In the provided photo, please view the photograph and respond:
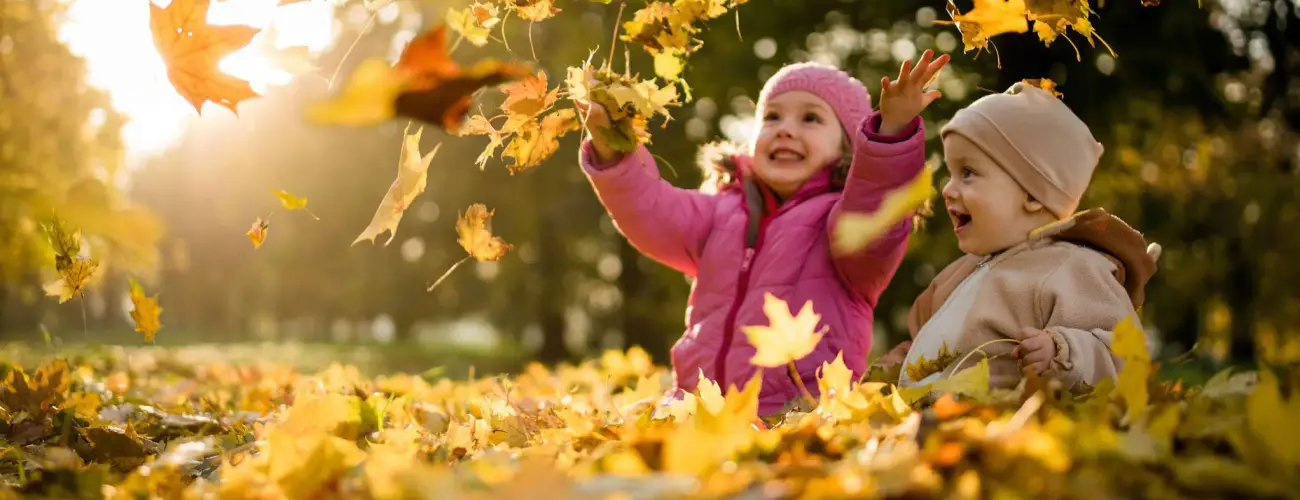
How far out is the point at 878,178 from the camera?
2.48 m

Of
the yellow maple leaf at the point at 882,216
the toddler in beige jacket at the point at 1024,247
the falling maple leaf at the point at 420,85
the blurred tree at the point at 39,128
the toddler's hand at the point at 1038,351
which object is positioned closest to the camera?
the falling maple leaf at the point at 420,85

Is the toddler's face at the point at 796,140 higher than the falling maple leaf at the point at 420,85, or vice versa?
the falling maple leaf at the point at 420,85

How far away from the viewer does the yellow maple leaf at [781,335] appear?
1.67 meters

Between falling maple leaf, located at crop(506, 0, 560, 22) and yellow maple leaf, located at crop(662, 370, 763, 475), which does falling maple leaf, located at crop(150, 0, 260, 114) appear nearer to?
falling maple leaf, located at crop(506, 0, 560, 22)

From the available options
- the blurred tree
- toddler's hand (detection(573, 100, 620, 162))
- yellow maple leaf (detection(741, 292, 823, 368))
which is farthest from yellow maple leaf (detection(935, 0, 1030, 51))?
the blurred tree

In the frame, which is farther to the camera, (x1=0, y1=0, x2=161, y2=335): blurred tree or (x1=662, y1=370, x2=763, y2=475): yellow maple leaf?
(x1=0, y1=0, x2=161, y2=335): blurred tree

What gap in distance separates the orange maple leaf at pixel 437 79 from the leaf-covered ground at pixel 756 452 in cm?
45

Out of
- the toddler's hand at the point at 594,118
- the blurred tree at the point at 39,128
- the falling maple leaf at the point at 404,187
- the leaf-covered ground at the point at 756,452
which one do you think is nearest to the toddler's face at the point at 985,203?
the leaf-covered ground at the point at 756,452

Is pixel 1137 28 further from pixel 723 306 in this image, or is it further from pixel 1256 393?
pixel 1256 393

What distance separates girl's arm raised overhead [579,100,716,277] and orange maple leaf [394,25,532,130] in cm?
144

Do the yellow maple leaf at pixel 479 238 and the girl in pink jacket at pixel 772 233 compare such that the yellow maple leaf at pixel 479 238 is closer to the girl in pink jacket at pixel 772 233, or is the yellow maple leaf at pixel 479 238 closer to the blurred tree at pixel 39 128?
the girl in pink jacket at pixel 772 233

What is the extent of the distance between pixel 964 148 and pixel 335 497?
5.01 feet

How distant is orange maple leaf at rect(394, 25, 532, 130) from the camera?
1.21 metres

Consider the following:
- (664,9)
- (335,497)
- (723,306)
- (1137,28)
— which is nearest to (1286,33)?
(1137,28)
